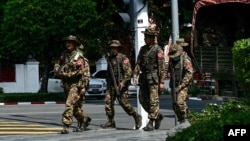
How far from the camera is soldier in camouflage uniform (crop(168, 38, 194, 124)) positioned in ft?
42.8

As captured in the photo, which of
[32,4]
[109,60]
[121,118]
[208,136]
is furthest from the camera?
[32,4]

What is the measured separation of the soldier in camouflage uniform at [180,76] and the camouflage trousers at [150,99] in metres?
0.42

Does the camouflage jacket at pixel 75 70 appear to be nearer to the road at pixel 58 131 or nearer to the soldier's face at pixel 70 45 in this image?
the soldier's face at pixel 70 45

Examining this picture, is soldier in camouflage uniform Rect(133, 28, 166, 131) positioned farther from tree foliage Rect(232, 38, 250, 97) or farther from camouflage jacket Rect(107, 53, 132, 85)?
tree foliage Rect(232, 38, 250, 97)

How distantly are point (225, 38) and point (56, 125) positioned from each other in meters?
4.33

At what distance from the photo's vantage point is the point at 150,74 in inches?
509

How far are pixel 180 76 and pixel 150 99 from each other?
0.75 m

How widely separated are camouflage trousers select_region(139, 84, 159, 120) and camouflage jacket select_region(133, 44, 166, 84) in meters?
0.12

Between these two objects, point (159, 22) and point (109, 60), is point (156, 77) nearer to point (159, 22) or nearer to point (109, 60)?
point (109, 60)

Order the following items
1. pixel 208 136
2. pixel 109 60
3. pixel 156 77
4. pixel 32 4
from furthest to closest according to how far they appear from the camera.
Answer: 1. pixel 32 4
2. pixel 109 60
3. pixel 156 77
4. pixel 208 136

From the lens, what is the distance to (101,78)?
37.4 m

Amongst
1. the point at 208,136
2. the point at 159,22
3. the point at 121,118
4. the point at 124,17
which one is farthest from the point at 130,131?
the point at 159,22

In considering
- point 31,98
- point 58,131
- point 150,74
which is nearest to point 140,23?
point 150,74

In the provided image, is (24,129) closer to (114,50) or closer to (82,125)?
(82,125)
